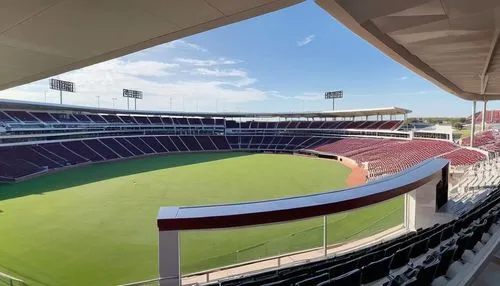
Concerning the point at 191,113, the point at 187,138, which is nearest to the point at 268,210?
the point at 187,138

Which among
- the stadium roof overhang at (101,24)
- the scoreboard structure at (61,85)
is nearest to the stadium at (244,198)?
the stadium roof overhang at (101,24)

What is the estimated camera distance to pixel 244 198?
20.4m

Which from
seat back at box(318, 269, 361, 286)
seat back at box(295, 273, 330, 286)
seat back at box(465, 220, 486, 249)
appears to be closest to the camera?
seat back at box(318, 269, 361, 286)

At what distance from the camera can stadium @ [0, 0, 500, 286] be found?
119 inches

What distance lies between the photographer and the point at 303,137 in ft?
193

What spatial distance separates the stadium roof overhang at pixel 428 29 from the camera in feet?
14.0

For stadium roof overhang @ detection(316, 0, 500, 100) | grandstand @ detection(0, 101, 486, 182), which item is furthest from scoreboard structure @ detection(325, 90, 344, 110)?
stadium roof overhang @ detection(316, 0, 500, 100)

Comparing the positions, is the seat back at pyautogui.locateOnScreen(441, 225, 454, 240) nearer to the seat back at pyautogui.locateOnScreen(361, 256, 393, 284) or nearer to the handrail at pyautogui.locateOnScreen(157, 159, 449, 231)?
the handrail at pyautogui.locateOnScreen(157, 159, 449, 231)

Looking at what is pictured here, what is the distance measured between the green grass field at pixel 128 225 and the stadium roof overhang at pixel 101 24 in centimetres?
697

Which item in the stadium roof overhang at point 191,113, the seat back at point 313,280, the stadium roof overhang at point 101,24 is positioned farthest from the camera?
the stadium roof overhang at point 191,113

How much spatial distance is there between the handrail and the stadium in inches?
1.1

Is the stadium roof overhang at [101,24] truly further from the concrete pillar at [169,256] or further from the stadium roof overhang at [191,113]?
the stadium roof overhang at [191,113]

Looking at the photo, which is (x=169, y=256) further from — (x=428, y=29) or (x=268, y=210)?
(x=428, y=29)

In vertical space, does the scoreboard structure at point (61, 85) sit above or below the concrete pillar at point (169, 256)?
above
